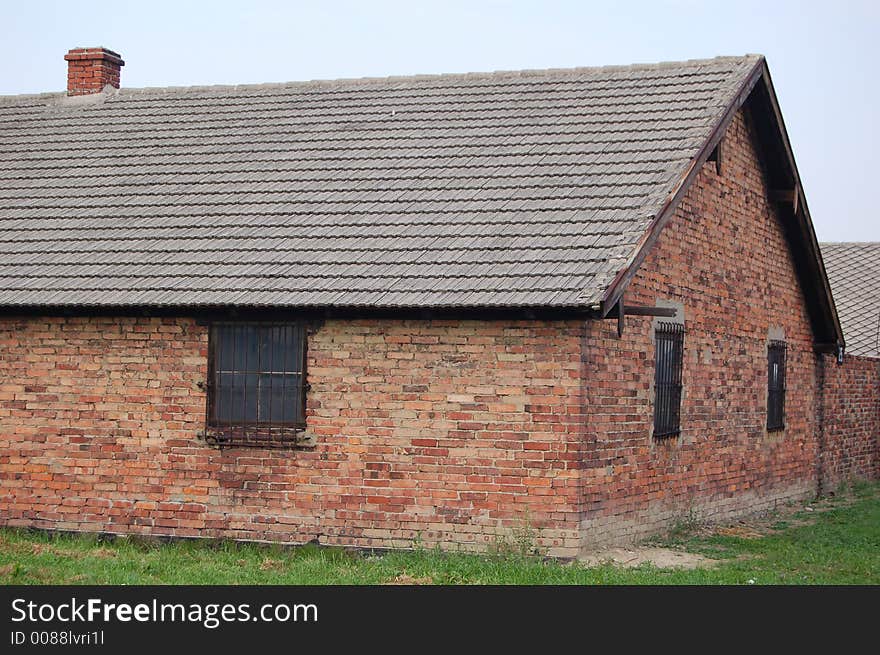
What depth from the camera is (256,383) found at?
14156 millimetres

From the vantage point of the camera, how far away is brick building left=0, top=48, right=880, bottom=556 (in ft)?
43.7

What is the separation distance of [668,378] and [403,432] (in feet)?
11.6

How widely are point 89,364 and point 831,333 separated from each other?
11.4 m

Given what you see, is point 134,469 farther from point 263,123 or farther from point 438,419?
point 263,123

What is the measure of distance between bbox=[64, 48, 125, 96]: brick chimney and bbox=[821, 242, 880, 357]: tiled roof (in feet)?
45.4

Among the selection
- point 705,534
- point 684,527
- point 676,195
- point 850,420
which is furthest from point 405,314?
point 850,420

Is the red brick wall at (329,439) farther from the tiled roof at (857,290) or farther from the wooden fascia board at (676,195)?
the tiled roof at (857,290)

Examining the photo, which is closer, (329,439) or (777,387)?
(329,439)

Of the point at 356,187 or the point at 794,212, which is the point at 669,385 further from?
the point at 794,212

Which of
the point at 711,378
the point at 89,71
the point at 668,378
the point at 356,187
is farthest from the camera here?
the point at 89,71

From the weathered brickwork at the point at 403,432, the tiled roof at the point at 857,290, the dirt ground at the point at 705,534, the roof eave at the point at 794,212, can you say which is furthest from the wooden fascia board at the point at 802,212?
the tiled roof at the point at 857,290

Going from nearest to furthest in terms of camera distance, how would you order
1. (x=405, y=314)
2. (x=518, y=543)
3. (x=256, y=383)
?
(x=518, y=543) < (x=405, y=314) < (x=256, y=383)

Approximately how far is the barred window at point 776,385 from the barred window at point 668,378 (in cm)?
352

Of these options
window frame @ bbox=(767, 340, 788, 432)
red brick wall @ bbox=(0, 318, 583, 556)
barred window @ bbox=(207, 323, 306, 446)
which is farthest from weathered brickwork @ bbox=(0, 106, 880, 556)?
window frame @ bbox=(767, 340, 788, 432)
